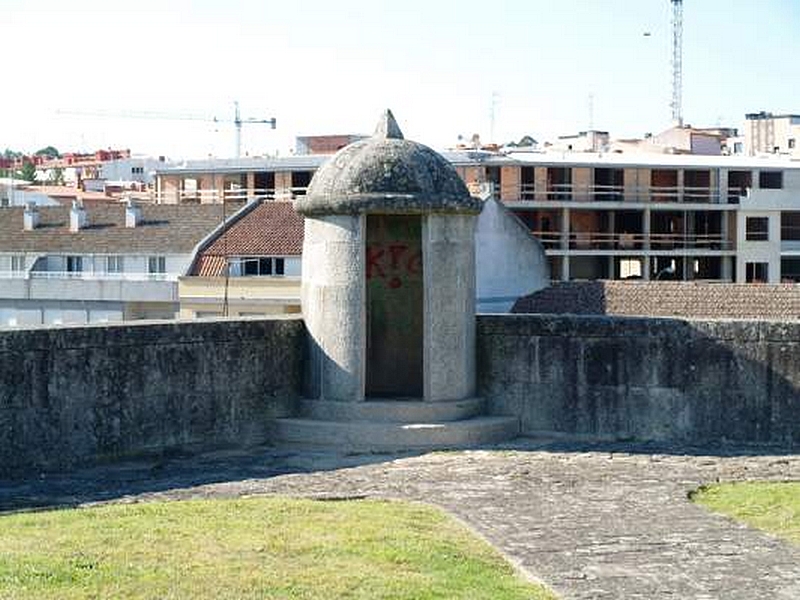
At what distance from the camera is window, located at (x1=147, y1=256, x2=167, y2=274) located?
64.9 metres

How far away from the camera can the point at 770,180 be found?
74250mm

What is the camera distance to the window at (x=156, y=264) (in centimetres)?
6494

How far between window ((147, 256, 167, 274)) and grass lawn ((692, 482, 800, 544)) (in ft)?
168

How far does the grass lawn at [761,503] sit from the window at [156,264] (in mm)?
51196

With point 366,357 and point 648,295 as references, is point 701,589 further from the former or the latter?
point 648,295

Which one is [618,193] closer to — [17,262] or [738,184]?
[738,184]

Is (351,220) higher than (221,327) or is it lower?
higher

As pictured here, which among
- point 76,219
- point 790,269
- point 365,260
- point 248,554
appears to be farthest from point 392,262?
point 790,269

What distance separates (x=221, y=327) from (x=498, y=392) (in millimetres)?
3325

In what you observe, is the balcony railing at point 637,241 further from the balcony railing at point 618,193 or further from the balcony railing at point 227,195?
the balcony railing at point 227,195

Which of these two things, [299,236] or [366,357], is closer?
[366,357]

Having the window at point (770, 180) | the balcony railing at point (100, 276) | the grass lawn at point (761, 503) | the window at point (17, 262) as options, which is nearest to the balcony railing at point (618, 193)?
the window at point (770, 180)

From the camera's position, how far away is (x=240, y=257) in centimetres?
5897

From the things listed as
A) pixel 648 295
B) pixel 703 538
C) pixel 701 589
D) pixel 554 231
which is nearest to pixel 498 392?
pixel 703 538
